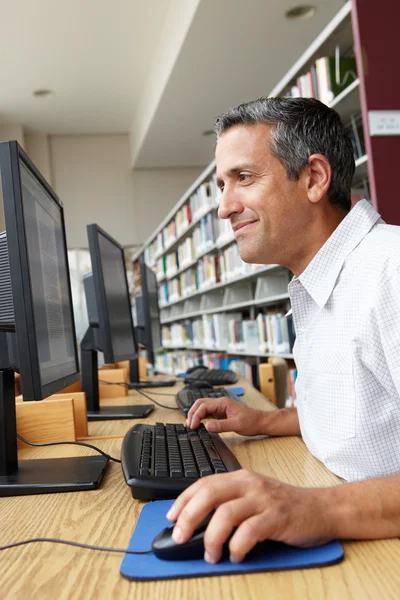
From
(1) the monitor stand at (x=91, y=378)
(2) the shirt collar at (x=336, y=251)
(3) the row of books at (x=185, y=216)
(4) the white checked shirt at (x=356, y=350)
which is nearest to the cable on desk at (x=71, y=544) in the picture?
(4) the white checked shirt at (x=356, y=350)

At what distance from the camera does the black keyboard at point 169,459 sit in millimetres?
805

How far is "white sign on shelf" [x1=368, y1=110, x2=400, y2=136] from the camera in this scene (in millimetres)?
2336

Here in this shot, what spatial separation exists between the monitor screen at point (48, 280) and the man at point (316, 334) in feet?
0.97

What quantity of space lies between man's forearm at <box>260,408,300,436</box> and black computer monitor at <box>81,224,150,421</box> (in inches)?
21.3

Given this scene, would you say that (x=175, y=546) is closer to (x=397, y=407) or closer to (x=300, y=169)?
(x=397, y=407)

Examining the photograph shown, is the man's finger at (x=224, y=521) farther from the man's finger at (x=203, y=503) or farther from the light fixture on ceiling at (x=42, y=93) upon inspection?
→ the light fixture on ceiling at (x=42, y=93)

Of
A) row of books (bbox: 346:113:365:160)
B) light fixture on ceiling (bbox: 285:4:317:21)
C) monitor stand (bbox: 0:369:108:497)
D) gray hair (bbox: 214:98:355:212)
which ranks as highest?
light fixture on ceiling (bbox: 285:4:317:21)

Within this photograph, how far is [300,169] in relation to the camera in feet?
3.68

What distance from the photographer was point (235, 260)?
456cm

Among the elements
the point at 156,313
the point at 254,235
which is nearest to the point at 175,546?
the point at 254,235

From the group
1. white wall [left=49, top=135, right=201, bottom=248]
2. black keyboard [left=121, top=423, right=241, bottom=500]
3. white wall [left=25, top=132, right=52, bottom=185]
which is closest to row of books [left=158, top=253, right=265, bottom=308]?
white wall [left=49, top=135, right=201, bottom=248]

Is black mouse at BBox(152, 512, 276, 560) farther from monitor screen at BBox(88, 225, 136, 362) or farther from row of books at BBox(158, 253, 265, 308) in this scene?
row of books at BBox(158, 253, 265, 308)

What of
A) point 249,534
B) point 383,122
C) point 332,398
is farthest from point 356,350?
point 383,122

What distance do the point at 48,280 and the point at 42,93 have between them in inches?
262
